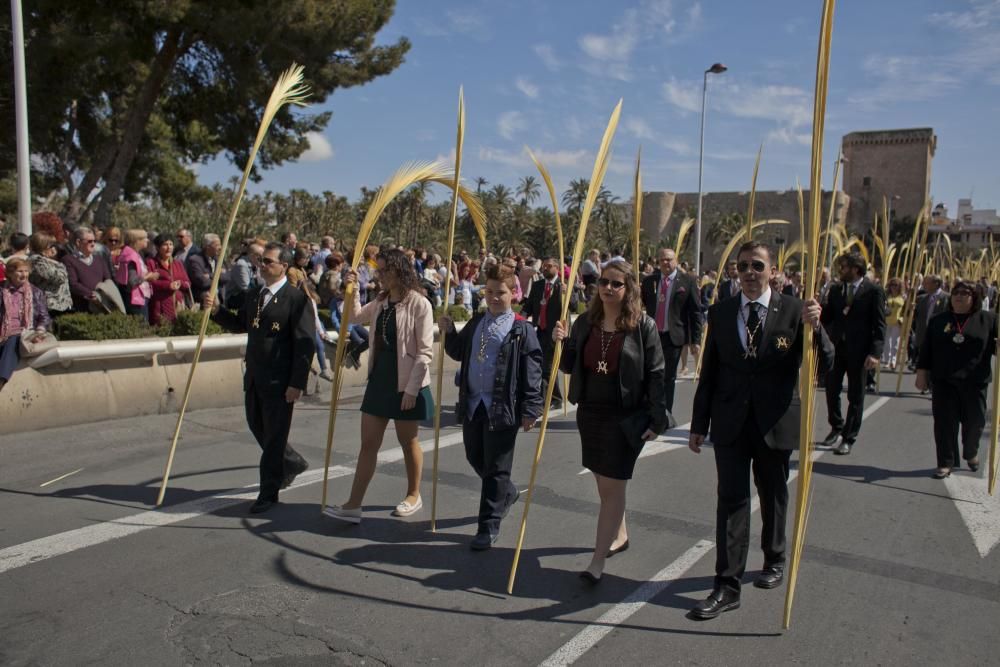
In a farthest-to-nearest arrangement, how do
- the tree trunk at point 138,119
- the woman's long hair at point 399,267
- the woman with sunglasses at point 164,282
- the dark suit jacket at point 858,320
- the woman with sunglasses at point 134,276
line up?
1. the tree trunk at point 138,119
2. the woman with sunglasses at point 164,282
3. the woman with sunglasses at point 134,276
4. the dark suit jacket at point 858,320
5. the woman's long hair at point 399,267

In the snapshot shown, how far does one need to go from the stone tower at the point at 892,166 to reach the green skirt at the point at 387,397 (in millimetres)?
81275

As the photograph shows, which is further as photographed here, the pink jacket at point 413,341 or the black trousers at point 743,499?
the pink jacket at point 413,341

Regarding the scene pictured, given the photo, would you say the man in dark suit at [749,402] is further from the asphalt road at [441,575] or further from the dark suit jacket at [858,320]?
the dark suit jacket at [858,320]

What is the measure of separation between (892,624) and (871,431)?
590 centimetres

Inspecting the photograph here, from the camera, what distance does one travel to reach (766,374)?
4.17 m

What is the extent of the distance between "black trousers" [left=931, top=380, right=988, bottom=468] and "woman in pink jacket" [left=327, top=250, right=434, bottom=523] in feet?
16.0

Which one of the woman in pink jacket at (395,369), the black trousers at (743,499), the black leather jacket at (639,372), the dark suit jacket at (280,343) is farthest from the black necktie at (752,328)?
the dark suit jacket at (280,343)

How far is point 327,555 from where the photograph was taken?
15.4 ft

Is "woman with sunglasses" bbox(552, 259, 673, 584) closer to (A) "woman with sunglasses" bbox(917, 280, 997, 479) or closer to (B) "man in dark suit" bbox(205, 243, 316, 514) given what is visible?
(B) "man in dark suit" bbox(205, 243, 316, 514)

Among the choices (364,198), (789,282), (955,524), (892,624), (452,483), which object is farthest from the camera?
(364,198)

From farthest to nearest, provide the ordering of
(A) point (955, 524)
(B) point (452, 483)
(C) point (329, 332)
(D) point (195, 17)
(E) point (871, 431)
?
(D) point (195, 17), (C) point (329, 332), (E) point (871, 431), (B) point (452, 483), (A) point (955, 524)

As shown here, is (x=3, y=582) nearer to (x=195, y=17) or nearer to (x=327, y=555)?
(x=327, y=555)

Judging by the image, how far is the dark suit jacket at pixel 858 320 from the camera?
781 centimetres

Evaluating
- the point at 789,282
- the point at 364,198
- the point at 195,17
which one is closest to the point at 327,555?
the point at 789,282
